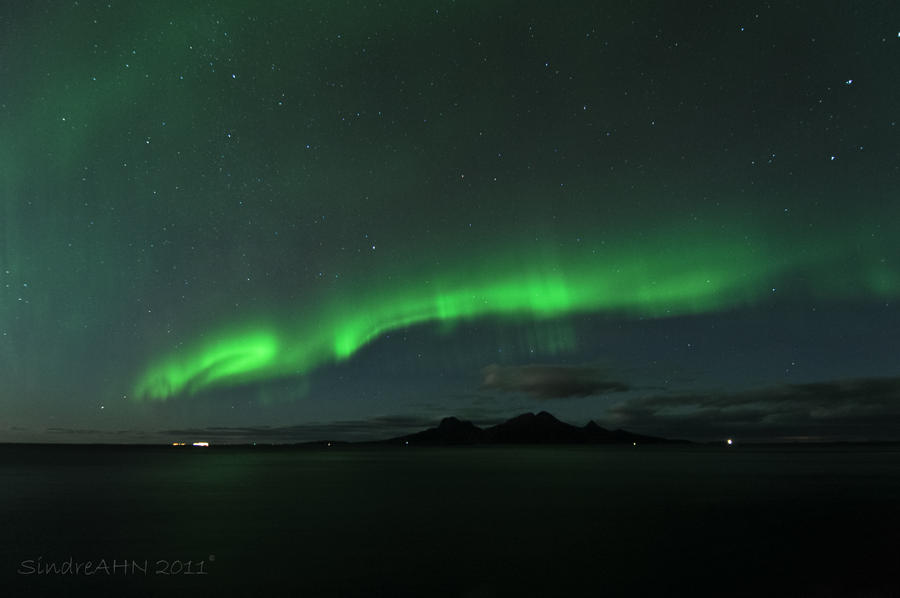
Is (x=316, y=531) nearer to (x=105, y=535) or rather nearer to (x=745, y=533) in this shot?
(x=105, y=535)

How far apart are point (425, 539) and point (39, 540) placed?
18029 mm

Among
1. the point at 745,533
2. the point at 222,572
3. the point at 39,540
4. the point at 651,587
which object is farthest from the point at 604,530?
the point at 39,540

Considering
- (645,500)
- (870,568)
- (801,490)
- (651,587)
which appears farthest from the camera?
(801,490)

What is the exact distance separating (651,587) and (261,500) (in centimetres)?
3622

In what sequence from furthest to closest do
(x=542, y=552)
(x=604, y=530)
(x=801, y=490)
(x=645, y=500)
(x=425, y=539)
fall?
(x=801, y=490), (x=645, y=500), (x=604, y=530), (x=425, y=539), (x=542, y=552)

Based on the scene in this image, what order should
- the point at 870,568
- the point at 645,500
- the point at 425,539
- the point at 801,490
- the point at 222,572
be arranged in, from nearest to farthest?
the point at 870,568, the point at 222,572, the point at 425,539, the point at 645,500, the point at 801,490

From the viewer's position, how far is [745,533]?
29.7 metres

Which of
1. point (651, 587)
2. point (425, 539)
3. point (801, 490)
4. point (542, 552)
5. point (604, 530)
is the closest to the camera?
point (651, 587)

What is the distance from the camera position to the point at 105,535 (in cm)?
3005

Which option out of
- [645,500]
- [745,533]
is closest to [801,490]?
[645,500]

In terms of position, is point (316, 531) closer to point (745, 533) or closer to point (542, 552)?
point (542, 552)

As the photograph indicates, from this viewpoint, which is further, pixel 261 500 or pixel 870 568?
pixel 261 500

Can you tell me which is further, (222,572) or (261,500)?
(261,500)

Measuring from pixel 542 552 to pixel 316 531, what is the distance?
491 inches
